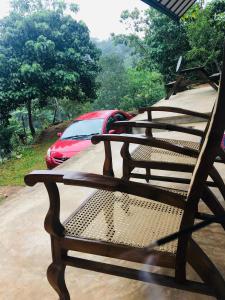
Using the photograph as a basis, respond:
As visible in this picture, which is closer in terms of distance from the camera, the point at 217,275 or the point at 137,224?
the point at 217,275

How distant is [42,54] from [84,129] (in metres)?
6.59

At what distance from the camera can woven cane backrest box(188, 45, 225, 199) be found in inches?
24.5

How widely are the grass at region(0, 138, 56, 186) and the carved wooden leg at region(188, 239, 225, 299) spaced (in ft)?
18.4

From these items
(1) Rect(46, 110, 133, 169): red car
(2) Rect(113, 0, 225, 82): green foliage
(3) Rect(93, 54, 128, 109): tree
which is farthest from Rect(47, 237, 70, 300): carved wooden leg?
(3) Rect(93, 54, 128, 109): tree

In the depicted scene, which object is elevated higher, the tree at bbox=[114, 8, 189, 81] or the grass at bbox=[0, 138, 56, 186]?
the tree at bbox=[114, 8, 189, 81]

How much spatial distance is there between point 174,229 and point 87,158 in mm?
3278

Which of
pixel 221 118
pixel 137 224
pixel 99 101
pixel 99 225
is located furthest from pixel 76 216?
pixel 99 101

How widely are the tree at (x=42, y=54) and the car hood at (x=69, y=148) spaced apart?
6.03 metres

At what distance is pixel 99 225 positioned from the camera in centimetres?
131

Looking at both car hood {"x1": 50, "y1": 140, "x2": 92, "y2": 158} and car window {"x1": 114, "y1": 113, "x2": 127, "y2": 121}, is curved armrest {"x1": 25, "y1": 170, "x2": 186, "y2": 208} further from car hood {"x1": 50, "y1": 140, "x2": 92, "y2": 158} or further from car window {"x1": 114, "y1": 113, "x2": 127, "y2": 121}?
car window {"x1": 114, "y1": 113, "x2": 127, "y2": 121}

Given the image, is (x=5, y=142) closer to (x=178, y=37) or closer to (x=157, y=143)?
(x=178, y=37)

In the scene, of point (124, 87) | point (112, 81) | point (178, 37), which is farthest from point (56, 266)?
point (112, 81)

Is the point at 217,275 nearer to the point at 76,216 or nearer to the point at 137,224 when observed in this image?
the point at 137,224

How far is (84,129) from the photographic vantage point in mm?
6074
